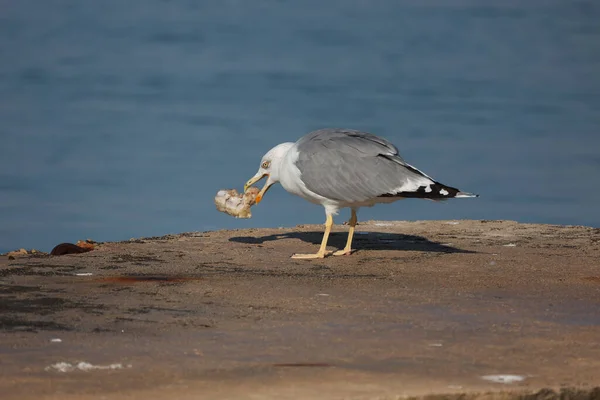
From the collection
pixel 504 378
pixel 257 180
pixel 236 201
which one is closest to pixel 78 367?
pixel 504 378

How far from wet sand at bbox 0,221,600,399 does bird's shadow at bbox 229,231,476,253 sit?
0.12m

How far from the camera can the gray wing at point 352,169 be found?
9.83 meters

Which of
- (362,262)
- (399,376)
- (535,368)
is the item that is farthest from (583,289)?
(399,376)

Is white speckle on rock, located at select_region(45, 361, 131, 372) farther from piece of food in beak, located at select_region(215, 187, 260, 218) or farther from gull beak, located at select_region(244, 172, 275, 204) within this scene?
piece of food in beak, located at select_region(215, 187, 260, 218)

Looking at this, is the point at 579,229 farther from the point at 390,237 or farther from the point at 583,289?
the point at 583,289

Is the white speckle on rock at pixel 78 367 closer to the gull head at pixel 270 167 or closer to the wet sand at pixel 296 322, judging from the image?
the wet sand at pixel 296 322

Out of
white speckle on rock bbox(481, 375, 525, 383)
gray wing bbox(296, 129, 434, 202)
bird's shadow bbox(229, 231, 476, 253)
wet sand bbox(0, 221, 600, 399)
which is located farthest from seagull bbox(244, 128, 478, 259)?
white speckle on rock bbox(481, 375, 525, 383)

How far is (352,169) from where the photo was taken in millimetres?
9867

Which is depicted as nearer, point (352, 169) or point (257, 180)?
point (352, 169)

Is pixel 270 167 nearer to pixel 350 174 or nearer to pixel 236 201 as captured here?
pixel 236 201

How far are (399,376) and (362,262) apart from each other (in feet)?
16.5

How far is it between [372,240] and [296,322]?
217 inches

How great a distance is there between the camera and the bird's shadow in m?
10.9

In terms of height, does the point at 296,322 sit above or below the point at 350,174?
below
